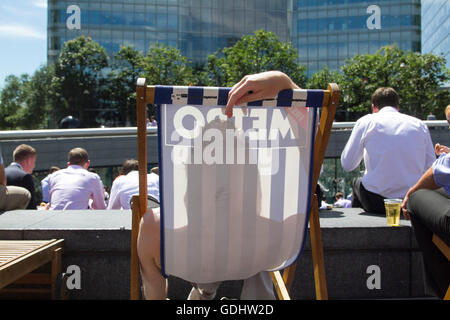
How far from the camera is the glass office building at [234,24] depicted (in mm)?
70500

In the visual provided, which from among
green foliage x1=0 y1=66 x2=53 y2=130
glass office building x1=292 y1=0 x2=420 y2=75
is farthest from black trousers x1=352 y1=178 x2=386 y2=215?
glass office building x1=292 y1=0 x2=420 y2=75

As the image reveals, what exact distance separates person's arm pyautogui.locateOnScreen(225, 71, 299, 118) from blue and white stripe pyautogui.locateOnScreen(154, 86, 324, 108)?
0.09 feet

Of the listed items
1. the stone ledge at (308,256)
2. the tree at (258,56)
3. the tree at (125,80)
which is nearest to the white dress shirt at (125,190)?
the stone ledge at (308,256)

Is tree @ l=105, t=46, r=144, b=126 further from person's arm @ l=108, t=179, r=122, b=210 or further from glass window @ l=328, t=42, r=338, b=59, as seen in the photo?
person's arm @ l=108, t=179, r=122, b=210

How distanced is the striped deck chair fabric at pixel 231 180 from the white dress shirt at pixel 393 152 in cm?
205

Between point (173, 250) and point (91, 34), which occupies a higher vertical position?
point (91, 34)

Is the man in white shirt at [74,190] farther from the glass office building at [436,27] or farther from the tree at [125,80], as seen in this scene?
the glass office building at [436,27]

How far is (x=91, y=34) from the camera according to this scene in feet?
232

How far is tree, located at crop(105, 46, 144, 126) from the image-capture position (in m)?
54.4

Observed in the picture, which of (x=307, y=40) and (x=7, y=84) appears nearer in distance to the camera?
(x=7, y=84)

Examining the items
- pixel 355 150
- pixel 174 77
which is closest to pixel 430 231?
pixel 355 150
